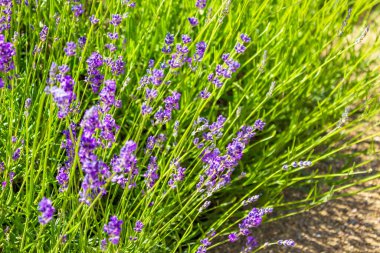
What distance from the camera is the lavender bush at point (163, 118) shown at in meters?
1.97

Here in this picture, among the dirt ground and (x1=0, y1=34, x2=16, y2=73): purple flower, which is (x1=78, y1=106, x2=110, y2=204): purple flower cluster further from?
the dirt ground

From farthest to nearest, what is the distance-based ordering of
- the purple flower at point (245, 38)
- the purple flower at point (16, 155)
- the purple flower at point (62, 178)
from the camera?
the purple flower at point (245, 38)
the purple flower at point (16, 155)
the purple flower at point (62, 178)

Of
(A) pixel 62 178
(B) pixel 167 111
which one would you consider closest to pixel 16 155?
(A) pixel 62 178

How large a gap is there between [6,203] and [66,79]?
819 mm

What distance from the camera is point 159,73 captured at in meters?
1.96

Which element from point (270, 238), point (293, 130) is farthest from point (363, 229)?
point (293, 130)

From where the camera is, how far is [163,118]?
2.01 meters

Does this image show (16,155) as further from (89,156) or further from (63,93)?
(63,93)

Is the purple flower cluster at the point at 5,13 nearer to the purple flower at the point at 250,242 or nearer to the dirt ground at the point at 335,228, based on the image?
the purple flower at the point at 250,242

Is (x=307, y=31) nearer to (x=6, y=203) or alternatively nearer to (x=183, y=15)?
(x=183, y=15)

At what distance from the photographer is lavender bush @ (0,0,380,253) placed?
77.5 inches

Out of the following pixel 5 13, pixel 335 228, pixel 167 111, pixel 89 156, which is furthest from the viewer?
pixel 335 228

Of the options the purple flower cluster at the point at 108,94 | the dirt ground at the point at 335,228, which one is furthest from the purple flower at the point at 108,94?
the dirt ground at the point at 335,228

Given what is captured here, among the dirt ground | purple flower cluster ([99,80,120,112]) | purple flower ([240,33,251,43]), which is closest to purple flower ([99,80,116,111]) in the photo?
purple flower cluster ([99,80,120,112])
